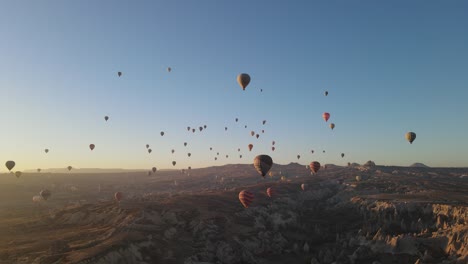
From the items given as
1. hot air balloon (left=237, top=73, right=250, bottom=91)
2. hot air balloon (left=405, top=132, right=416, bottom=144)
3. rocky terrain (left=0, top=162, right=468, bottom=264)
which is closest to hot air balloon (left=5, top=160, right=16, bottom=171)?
rocky terrain (left=0, top=162, right=468, bottom=264)

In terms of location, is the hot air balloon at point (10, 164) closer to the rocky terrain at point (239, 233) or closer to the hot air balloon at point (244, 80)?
the rocky terrain at point (239, 233)

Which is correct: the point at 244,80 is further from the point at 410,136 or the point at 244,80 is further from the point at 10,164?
the point at 10,164

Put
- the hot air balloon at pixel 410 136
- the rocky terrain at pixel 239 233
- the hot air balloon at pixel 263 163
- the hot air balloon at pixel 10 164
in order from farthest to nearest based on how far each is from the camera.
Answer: the hot air balloon at pixel 10 164 < the hot air balloon at pixel 410 136 < the hot air balloon at pixel 263 163 < the rocky terrain at pixel 239 233

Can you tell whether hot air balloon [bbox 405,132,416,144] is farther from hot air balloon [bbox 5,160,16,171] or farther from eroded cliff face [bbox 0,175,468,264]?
hot air balloon [bbox 5,160,16,171]

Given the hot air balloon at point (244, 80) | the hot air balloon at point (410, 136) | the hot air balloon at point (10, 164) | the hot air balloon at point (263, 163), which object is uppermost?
the hot air balloon at point (244, 80)

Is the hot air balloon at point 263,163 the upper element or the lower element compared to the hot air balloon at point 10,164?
lower

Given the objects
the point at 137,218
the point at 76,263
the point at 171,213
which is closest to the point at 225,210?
the point at 171,213

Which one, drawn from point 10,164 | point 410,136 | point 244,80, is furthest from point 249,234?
point 10,164

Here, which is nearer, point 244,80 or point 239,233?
point 239,233

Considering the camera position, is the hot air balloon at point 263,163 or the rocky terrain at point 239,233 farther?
the hot air balloon at point 263,163

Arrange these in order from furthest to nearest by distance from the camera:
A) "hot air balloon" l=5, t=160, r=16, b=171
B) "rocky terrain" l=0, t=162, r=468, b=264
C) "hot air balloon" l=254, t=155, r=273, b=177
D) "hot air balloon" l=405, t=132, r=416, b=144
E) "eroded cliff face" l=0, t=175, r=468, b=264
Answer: "hot air balloon" l=5, t=160, r=16, b=171 → "hot air balloon" l=405, t=132, r=416, b=144 → "hot air balloon" l=254, t=155, r=273, b=177 → "rocky terrain" l=0, t=162, r=468, b=264 → "eroded cliff face" l=0, t=175, r=468, b=264

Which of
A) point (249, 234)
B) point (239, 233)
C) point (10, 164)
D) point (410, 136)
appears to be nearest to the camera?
point (239, 233)

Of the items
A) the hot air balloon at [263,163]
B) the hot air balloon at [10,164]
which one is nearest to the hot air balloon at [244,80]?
the hot air balloon at [263,163]

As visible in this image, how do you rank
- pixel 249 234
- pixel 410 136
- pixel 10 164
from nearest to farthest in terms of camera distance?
pixel 249 234
pixel 410 136
pixel 10 164
